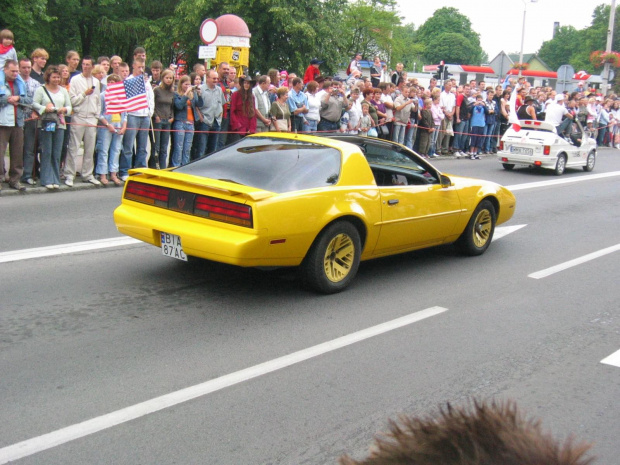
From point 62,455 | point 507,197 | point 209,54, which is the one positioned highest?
point 209,54

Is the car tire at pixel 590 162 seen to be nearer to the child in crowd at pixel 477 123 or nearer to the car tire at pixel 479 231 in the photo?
the child in crowd at pixel 477 123

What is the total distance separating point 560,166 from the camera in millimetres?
19531

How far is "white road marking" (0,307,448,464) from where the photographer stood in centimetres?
383

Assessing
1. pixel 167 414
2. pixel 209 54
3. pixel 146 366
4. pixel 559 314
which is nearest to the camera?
pixel 167 414

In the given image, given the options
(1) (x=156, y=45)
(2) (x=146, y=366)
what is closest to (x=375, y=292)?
(2) (x=146, y=366)

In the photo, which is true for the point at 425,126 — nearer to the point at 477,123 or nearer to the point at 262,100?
the point at 477,123

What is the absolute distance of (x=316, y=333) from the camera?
232 inches

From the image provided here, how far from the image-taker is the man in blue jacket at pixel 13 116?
11070 millimetres

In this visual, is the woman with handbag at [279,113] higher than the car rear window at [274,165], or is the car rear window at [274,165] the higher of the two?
the woman with handbag at [279,113]

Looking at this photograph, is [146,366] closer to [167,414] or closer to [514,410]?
[167,414]

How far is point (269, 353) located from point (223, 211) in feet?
5.05

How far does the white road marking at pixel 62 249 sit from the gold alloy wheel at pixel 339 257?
9.34 feet

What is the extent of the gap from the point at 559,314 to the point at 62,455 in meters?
4.75

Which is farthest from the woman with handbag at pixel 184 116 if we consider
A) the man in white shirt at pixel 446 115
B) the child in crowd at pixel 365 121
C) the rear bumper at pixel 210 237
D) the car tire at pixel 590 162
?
the car tire at pixel 590 162
